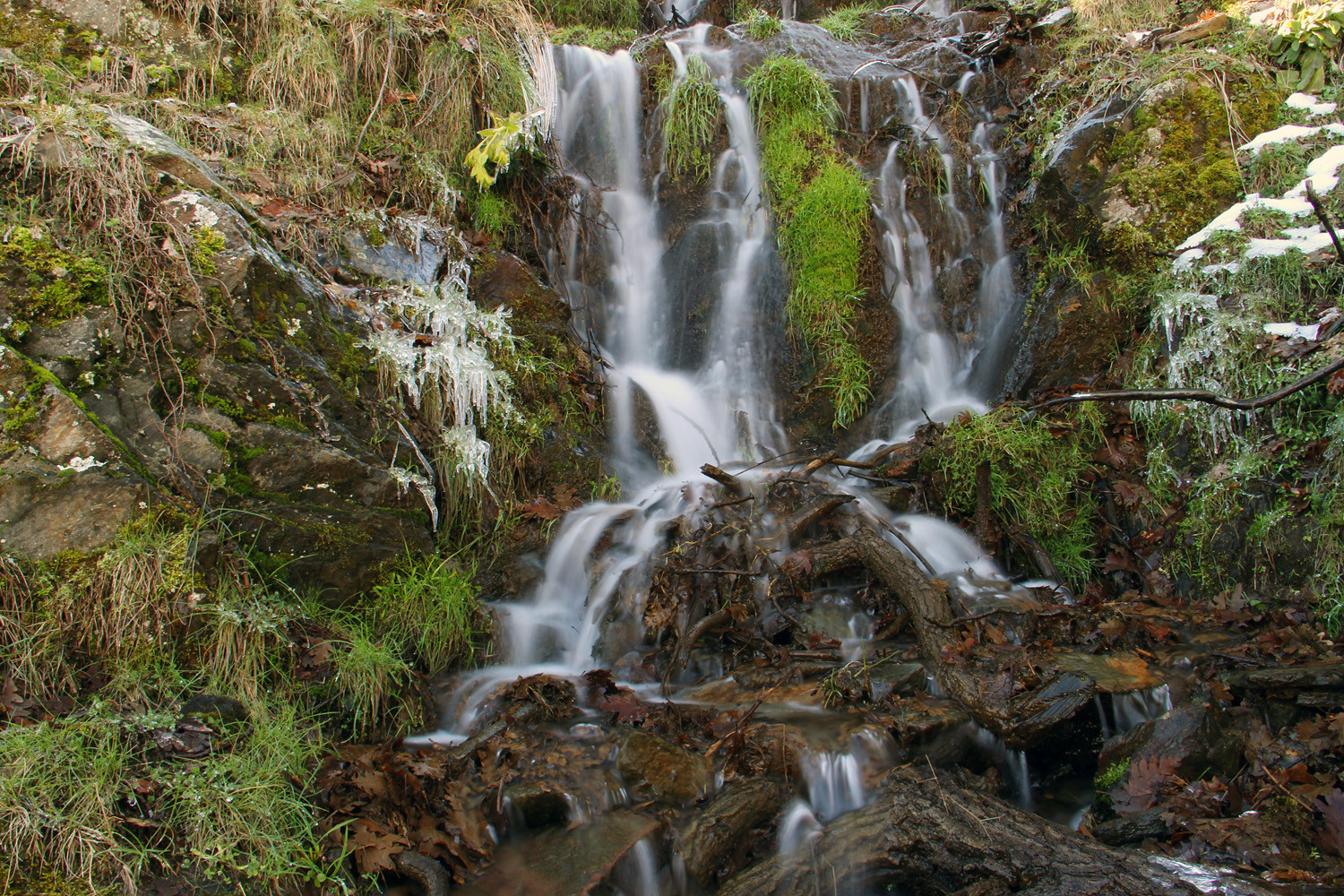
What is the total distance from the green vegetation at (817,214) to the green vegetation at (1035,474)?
1.17m

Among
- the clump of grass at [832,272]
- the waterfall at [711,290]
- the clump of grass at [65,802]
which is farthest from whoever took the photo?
the clump of grass at [832,272]

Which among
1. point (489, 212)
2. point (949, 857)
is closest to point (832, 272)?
point (489, 212)

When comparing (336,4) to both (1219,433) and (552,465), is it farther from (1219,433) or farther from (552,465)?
(1219,433)

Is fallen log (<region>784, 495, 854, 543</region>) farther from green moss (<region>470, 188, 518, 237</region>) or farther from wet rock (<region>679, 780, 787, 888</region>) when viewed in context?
green moss (<region>470, 188, 518, 237</region>)

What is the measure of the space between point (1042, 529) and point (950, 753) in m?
2.05

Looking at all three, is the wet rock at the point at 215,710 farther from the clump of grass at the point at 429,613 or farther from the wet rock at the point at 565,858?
the wet rock at the point at 565,858

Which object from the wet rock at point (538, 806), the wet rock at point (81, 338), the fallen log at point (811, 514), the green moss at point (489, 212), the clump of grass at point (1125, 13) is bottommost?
the wet rock at point (538, 806)

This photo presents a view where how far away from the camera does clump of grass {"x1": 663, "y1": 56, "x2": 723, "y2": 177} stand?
6879 mm

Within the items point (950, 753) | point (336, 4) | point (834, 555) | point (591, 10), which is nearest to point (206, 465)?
point (834, 555)

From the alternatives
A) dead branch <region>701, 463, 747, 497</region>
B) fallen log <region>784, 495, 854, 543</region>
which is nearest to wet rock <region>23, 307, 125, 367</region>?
dead branch <region>701, 463, 747, 497</region>

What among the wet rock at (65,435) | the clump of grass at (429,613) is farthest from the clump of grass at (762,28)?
the wet rock at (65,435)

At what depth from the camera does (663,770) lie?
315 centimetres

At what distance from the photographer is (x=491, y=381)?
4527 millimetres

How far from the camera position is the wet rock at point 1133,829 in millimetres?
2725
